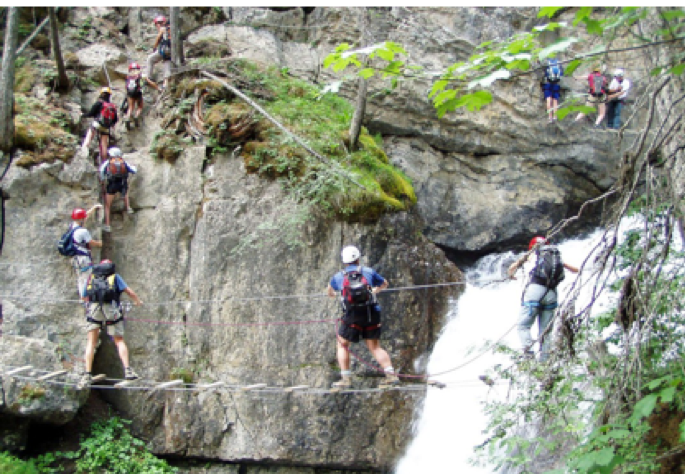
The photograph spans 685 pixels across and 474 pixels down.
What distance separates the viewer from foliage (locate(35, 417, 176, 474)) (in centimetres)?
841

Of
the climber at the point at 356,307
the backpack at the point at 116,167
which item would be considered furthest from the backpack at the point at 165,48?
the climber at the point at 356,307

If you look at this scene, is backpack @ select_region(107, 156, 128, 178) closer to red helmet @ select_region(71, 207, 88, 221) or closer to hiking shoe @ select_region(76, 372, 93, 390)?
red helmet @ select_region(71, 207, 88, 221)

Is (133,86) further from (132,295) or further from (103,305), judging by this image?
(103,305)

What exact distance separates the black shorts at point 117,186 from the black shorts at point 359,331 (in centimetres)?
477

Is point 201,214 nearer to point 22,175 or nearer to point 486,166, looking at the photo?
point 22,175

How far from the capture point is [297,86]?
436 inches

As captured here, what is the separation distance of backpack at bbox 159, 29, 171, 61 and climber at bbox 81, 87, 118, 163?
1886 mm

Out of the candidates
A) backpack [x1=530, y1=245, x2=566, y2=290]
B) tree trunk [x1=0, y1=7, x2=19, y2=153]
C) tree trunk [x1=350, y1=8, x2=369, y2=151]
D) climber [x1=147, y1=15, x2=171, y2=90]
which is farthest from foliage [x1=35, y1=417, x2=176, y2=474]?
climber [x1=147, y1=15, x2=171, y2=90]

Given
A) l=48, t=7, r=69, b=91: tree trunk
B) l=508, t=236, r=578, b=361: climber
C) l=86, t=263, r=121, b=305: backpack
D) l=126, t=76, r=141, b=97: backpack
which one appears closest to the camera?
l=508, t=236, r=578, b=361: climber

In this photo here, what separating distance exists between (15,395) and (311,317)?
412cm

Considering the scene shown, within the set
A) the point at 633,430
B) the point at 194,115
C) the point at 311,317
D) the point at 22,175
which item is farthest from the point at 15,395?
the point at 633,430

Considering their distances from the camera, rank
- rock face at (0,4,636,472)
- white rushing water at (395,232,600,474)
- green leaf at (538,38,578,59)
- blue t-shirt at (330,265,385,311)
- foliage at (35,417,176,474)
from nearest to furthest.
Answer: green leaf at (538,38,578,59), blue t-shirt at (330,265,385,311), foliage at (35,417,176,474), rock face at (0,4,636,472), white rushing water at (395,232,600,474)

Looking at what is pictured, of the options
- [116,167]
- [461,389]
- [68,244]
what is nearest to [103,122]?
[116,167]

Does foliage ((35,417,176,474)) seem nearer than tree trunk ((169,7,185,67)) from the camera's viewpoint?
Yes
